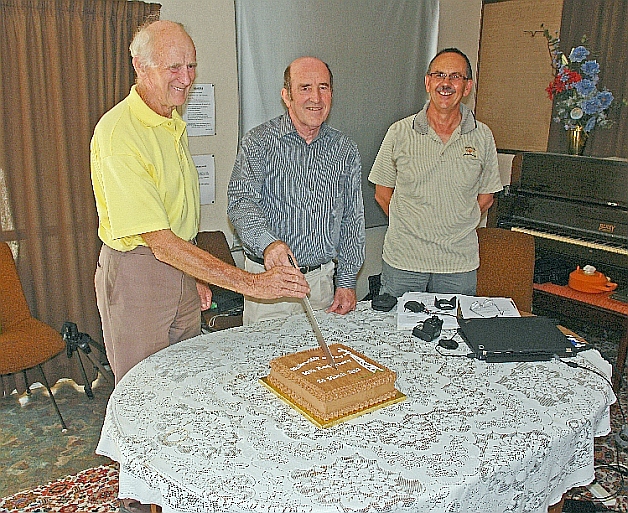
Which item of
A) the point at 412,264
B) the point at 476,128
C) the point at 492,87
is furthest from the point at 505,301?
the point at 492,87

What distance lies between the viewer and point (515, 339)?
199 cm

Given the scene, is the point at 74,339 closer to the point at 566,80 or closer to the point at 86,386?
the point at 86,386

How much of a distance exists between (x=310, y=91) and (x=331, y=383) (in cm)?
120

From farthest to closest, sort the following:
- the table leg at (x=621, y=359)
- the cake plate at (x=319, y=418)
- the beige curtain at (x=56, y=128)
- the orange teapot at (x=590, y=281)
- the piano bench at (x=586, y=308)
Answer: the orange teapot at (x=590, y=281)
the piano bench at (x=586, y=308)
the table leg at (x=621, y=359)
the beige curtain at (x=56, y=128)
the cake plate at (x=319, y=418)

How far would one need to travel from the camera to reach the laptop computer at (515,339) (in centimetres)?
193

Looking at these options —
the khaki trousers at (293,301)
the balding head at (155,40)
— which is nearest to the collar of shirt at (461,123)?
the khaki trousers at (293,301)

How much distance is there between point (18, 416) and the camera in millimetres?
3248

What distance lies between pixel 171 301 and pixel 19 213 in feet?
5.05

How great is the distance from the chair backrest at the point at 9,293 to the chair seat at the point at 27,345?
4cm

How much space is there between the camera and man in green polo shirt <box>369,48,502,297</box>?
9.00ft

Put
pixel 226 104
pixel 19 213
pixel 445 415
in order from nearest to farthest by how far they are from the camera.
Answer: pixel 445 415 < pixel 19 213 < pixel 226 104

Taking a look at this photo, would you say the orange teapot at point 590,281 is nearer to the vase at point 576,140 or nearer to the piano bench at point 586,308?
the piano bench at point 586,308


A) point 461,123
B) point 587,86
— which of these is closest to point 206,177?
point 461,123

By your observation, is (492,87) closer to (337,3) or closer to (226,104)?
(337,3)
